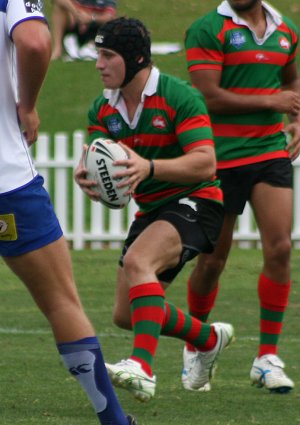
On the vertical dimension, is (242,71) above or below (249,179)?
above

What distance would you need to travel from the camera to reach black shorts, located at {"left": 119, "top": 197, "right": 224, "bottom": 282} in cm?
657

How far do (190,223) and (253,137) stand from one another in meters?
1.00

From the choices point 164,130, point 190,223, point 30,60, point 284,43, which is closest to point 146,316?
point 190,223

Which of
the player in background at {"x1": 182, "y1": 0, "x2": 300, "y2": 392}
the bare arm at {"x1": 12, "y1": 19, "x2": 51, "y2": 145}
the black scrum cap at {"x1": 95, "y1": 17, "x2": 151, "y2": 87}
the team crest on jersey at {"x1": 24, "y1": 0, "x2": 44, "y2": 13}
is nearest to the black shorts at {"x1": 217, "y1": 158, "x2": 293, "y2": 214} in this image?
the player in background at {"x1": 182, "y1": 0, "x2": 300, "y2": 392}

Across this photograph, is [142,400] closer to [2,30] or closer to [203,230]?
[203,230]

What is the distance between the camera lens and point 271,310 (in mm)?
7391

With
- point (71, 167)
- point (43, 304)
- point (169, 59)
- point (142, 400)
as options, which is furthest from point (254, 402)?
point (169, 59)

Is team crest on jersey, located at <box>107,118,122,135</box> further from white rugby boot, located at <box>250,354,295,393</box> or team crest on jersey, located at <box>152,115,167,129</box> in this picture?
white rugby boot, located at <box>250,354,295,393</box>

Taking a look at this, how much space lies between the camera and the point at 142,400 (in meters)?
6.12

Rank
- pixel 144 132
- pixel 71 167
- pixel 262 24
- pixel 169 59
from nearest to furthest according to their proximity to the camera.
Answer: pixel 144 132
pixel 262 24
pixel 71 167
pixel 169 59

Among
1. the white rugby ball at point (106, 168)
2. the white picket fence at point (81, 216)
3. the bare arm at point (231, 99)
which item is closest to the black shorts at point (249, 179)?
the bare arm at point (231, 99)

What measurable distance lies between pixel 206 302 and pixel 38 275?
102 inches

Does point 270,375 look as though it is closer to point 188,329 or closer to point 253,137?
point 188,329

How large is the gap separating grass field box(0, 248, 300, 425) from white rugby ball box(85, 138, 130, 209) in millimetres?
981
